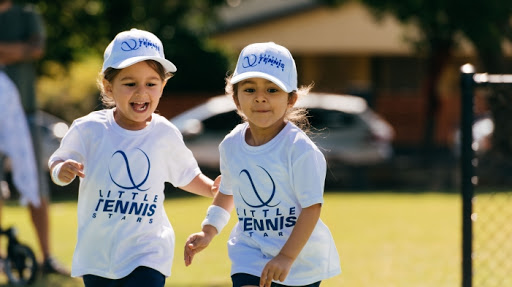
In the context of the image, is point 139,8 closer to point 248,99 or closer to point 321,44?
point 321,44

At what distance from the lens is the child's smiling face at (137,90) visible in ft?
13.3

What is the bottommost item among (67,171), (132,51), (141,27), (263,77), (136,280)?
(136,280)

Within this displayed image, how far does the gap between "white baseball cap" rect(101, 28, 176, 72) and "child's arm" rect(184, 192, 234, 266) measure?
24.3 inches

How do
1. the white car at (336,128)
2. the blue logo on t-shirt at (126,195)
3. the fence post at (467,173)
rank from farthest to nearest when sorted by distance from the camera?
the white car at (336,128), the fence post at (467,173), the blue logo on t-shirt at (126,195)

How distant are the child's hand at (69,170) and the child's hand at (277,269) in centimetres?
88

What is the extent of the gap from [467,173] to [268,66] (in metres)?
1.82

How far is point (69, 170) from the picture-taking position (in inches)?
151

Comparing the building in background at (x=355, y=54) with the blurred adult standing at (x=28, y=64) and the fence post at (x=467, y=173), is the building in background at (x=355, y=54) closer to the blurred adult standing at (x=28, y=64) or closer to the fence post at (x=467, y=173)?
the blurred adult standing at (x=28, y=64)

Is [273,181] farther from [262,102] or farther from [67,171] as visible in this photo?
[67,171]

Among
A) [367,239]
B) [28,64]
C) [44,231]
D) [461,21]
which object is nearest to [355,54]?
[461,21]

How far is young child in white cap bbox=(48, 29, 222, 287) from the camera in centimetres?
399

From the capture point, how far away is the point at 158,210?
4070 millimetres

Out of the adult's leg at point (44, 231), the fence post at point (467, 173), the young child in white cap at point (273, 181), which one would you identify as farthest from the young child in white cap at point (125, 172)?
the adult's leg at point (44, 231)

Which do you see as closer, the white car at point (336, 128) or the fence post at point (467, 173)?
the fence post at point (467, 173)
